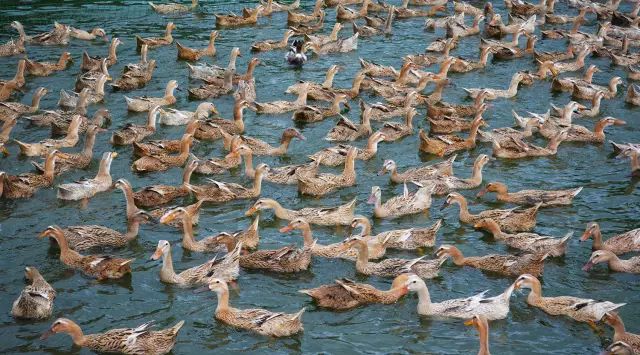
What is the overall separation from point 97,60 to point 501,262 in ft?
45.7

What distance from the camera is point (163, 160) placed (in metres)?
19.1

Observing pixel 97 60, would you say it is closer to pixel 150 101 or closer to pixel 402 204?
pixel 150 101

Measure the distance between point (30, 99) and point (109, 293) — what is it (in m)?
9.93

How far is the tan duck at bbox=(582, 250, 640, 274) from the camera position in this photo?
48.6 feet

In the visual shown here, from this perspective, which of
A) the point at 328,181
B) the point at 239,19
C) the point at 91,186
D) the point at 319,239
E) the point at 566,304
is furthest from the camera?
the point at 239,19

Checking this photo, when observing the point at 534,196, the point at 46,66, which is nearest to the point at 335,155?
the point at 534,196

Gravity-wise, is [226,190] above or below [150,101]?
below

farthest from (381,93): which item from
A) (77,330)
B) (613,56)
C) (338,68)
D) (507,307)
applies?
(77,330)

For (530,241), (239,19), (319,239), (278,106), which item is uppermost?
(239,19)

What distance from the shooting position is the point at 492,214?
1677cm

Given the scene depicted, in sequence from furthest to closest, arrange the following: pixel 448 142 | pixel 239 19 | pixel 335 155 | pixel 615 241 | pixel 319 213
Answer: pixel 239 19
pixel 448 142
pixel 335 155
pixel 319 213
pixel 615 241

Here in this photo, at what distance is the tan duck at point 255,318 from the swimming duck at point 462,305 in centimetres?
180

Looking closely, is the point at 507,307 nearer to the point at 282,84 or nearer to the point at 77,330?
A: the point at 77,330

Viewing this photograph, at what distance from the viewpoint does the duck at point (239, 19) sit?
29109 millimetres
